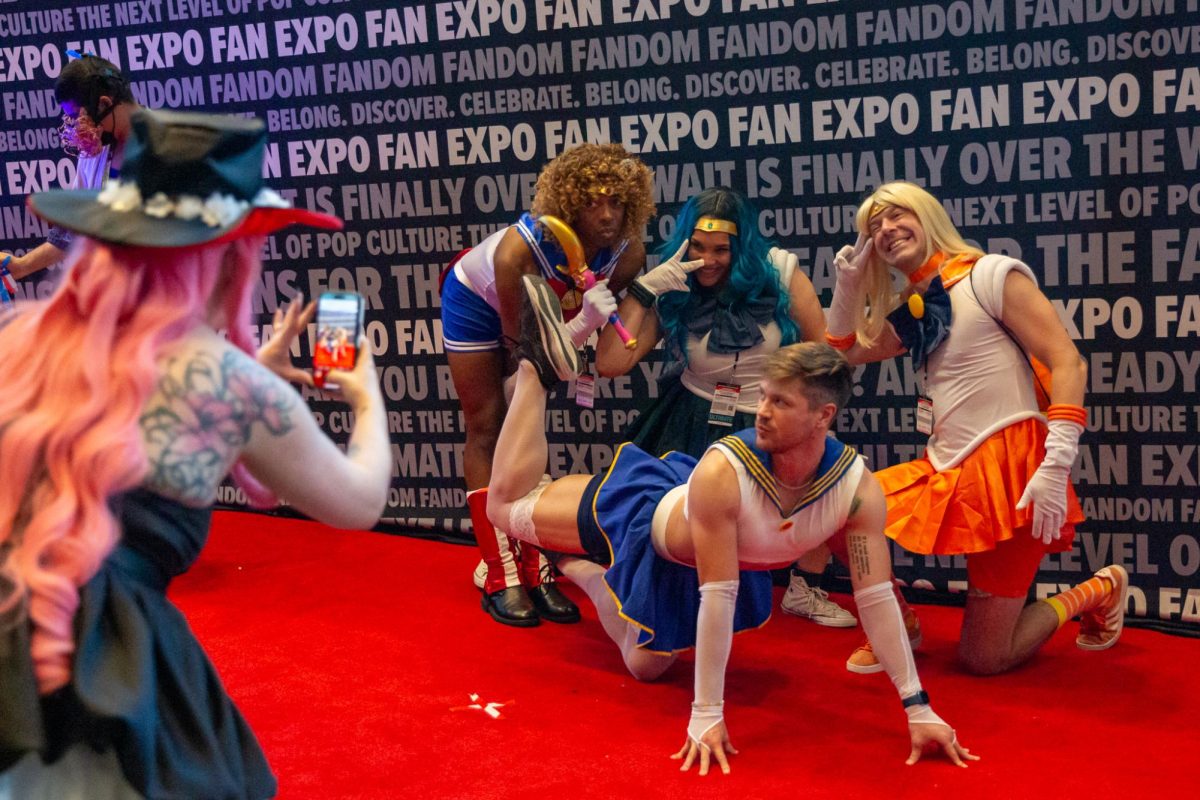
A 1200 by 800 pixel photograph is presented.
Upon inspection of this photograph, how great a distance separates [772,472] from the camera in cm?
292

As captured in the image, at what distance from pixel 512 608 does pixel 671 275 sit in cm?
118

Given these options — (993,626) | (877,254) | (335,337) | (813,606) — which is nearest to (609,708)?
(813,606)

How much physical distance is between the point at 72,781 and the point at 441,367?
3185 mm

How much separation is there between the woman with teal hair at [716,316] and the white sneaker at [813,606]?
13 millimetres

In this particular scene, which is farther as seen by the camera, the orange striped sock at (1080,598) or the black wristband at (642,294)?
the black wristband at (642,294)

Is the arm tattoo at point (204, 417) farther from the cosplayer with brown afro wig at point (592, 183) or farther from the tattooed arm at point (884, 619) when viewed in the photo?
the cosplayer with brown afro wig at point (592, 183)

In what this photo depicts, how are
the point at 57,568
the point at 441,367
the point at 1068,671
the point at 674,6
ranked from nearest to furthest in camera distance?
the point at 57,568 < the point at 1068,671 < the point at 674,6 < the point at 441,367

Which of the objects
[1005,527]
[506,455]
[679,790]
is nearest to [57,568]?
[679,790]

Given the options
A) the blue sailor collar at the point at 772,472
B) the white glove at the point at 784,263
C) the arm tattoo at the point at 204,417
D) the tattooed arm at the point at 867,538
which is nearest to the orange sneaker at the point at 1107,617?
the tattooed arm at the point at 867,538

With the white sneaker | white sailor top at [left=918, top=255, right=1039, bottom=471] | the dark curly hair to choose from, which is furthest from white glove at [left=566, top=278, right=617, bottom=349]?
the dark curly hair

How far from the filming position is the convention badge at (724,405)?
3.68 metres

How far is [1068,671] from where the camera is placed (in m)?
3.42

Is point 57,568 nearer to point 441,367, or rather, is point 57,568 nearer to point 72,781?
point 72,781

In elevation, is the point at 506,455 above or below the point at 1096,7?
below
